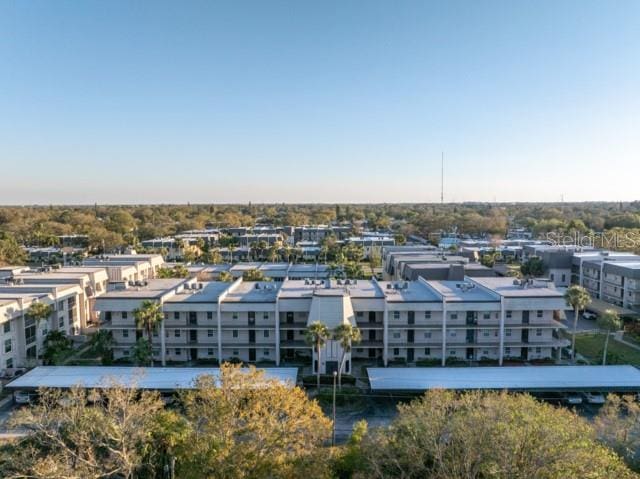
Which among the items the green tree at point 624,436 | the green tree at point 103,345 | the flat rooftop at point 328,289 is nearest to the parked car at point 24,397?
the green tree at point 103,345

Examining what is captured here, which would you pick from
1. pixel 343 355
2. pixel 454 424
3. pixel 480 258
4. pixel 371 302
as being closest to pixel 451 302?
pixel 371 302

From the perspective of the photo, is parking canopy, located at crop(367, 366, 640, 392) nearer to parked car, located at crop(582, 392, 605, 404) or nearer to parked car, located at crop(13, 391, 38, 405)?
parked car, located at crop(582, 392, 605, 404)

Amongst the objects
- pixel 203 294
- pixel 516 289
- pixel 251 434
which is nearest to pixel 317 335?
pixel 251 434

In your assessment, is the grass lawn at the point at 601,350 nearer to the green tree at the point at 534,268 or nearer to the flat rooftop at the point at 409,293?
the flat rooftop at the point at 409,293

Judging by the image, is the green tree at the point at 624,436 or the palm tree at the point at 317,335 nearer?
the green tree at the point at 624,436

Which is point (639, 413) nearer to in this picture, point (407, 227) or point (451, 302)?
point (451, 302)

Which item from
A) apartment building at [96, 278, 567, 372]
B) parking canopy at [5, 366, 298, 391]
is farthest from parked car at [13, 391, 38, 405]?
apartment building at [96, 278, 567, 372]
